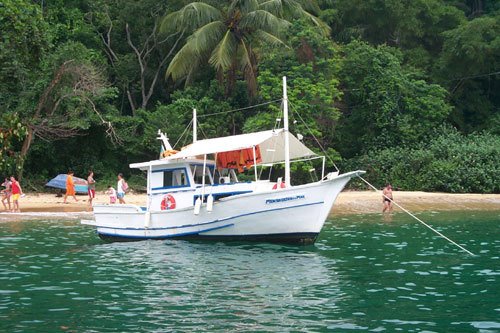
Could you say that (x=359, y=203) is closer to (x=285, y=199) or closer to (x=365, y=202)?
(x=365, y=202)

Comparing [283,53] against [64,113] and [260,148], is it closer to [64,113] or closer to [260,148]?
[64,113]

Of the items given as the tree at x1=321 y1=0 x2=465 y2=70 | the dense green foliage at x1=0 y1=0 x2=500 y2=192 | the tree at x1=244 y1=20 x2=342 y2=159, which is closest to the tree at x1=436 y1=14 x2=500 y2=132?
the dense green foliage at x1=0 y1=0 x2=500 y2=192

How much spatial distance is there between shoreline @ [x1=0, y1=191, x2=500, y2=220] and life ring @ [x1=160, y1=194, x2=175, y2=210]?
8544mm

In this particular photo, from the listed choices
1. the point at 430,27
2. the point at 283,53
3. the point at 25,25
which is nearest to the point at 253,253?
the point at 25,25

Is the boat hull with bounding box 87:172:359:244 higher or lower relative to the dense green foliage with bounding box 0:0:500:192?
lower

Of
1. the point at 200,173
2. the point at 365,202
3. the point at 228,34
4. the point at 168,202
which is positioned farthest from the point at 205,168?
the point at 228,34

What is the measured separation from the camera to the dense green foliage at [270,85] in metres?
39.7

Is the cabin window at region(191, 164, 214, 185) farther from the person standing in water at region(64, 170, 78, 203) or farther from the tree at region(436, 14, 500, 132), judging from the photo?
the tree at region(436, 14, 500, 132)

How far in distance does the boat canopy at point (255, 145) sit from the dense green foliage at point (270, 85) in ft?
38.0

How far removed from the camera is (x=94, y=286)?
16375mm

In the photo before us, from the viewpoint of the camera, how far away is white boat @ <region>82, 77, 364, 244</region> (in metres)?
22.1

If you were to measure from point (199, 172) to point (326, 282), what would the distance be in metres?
9.19

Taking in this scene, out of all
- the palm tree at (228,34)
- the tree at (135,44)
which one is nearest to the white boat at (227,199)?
the palm tree at (228,34)

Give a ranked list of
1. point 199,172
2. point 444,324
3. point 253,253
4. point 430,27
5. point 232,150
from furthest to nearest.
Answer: point 430,27, point 199,172, point 232,150, point 253,253, point 444,324
